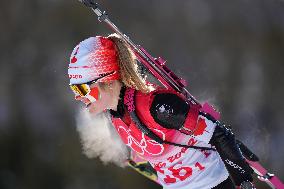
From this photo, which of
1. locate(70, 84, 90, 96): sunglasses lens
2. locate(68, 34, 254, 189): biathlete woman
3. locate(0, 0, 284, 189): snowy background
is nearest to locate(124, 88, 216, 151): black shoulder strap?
locate(68, 34, 254, 189): biathlete woman

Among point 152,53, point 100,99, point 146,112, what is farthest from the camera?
point 152,53

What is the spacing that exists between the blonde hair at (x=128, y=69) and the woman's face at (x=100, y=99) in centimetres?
11

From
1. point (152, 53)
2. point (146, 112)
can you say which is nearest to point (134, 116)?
point (146, 112)

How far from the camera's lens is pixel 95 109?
7.88ft

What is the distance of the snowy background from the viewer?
4.55m

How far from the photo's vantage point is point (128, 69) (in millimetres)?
2338

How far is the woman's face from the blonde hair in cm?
11

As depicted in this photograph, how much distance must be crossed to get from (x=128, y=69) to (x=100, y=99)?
211 mm

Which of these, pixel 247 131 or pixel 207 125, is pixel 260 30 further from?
pixel 207 125

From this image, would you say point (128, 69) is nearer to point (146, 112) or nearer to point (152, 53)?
point (146, 112)

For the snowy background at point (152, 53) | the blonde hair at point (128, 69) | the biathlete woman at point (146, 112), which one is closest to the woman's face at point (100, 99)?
the biathlete woman at point (146, 112)

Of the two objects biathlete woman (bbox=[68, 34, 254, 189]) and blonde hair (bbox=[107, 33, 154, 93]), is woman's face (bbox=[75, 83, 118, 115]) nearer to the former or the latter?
biathlete woman (bbox=[68, 34, 254, 189])

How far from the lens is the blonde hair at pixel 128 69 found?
2.33m

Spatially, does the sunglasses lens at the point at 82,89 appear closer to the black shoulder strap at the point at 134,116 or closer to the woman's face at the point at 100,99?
the woman's face at the point at 100,99
